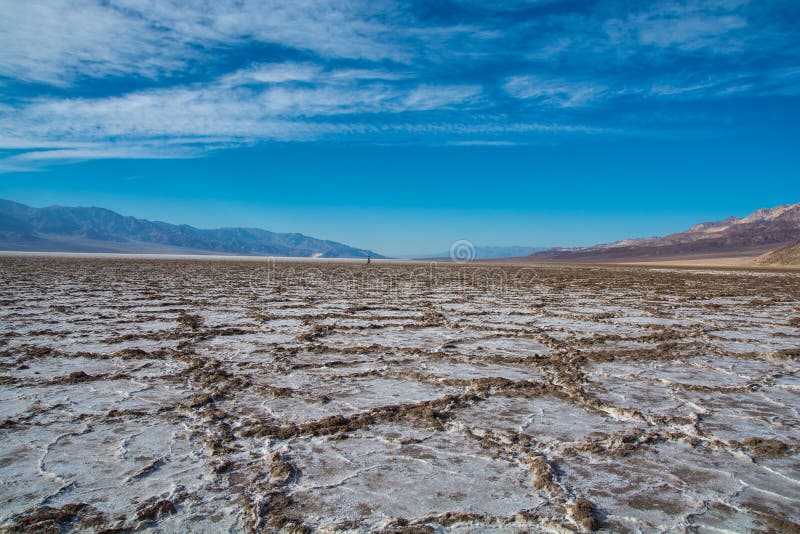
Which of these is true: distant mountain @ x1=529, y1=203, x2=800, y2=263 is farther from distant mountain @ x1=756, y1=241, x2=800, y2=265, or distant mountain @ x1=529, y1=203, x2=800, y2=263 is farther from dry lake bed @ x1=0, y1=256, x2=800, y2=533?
dry lake bed @ x1=0, y1=256, x2=800, y2=533

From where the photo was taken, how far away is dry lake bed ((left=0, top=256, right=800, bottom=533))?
6.08ft

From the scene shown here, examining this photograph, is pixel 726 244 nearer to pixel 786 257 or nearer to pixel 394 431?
pixel 786 257

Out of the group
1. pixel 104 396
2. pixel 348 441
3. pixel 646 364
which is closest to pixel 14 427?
pixel 104 396

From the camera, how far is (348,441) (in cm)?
251

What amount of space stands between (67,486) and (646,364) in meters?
3.99

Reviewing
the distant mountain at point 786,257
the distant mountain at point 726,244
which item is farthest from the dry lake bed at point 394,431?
the distant mountain at point 726,244

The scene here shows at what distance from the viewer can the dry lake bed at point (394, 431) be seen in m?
1.85

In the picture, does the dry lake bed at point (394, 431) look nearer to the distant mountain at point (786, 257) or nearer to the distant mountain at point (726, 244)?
the distant mountain at point (786, 257)

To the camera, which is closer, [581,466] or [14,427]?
[581,466]

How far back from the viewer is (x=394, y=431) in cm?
265

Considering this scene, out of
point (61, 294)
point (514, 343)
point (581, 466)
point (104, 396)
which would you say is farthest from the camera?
point (61, 294)

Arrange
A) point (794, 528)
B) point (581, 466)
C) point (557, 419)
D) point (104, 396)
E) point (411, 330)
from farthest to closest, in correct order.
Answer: point (411, 330) < point (104, 396) < point (557, 419) < point (581, 466) < point (794, 528)

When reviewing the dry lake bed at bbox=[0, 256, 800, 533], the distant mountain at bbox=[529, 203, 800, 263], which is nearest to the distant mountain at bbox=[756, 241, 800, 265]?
the dry lake bed at bbox=[0, 256, 800, 533]

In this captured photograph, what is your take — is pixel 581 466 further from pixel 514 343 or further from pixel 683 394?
pixel 514 343
